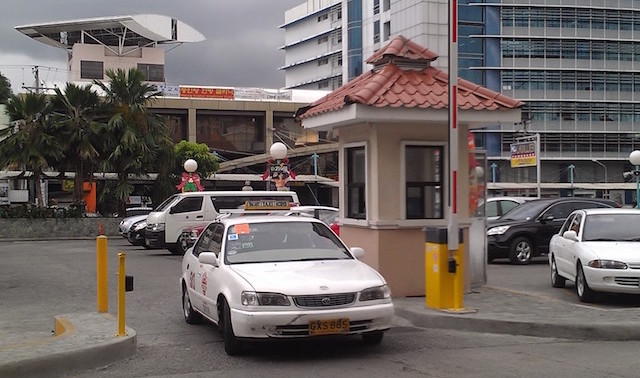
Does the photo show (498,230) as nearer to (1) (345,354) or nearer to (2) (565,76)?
(1) (345,354)

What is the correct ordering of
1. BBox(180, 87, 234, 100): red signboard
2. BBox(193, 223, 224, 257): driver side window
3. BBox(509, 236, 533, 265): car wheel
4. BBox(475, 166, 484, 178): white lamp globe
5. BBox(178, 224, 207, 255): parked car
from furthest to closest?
BBox(180, 87, 234, 100): red signboard
BBox(178, 224, 207, 255): parked car
BBox(509, 236, 533, 265): car wheel
BBox(475, 166, 484, 178): white lamp globe
BBox(193, 223, 224, 257): driver side window

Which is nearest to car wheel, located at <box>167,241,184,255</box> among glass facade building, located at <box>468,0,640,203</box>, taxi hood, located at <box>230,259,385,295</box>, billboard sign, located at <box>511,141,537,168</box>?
taxi hood, located at <box>230,259,385,295</box>

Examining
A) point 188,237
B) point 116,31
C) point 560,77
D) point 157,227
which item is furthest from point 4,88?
point 188,237

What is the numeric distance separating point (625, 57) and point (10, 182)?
58.9 m

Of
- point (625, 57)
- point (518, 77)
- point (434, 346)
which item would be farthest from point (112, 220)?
point (625, 57)

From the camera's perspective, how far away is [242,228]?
30.4 ft

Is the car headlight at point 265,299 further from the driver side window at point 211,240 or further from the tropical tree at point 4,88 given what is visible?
the tropical tree at point 4,88

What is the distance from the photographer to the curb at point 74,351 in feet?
23.6

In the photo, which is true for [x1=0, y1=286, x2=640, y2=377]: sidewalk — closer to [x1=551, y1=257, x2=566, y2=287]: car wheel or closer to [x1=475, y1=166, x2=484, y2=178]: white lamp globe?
[x1=551, y1=257, x2=566, y2=287]: car wheel

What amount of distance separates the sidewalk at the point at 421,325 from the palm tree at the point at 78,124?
24.4 metres

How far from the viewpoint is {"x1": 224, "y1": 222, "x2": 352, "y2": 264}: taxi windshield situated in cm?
884

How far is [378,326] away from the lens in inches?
313

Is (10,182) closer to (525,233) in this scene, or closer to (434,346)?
(525,233)

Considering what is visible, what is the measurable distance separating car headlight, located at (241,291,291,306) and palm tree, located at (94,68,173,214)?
90.5ft
